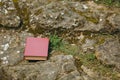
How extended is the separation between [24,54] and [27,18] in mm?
1018

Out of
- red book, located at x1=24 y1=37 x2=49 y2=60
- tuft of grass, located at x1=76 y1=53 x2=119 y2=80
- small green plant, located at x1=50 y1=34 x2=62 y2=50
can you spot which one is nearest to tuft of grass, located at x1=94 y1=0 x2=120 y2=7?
small green plant, located at x1=50 y1=34 x2=62 y2=50

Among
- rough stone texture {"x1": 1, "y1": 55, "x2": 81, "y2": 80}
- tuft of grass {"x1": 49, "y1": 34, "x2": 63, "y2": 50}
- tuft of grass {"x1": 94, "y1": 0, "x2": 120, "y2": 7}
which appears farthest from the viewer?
tuft of grass {"x1": 94, "y1": 0, "x2": 120, "y2": 7}

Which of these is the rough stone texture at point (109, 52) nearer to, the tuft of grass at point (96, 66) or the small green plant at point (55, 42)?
the tuft of grass at point (96, 66)

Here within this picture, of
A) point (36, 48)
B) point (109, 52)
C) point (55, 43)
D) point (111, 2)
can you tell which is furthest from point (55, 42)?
point (111, 2)

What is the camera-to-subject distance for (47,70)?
5.20 meters

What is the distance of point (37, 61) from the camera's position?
5.39 m

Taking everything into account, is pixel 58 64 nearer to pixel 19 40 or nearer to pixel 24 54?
pixel 24 54

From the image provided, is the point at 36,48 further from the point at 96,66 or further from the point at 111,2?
the point at 111,2

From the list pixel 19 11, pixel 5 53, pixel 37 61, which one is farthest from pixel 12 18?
pixel 37 61

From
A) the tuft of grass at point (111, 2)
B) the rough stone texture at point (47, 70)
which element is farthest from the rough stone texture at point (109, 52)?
the tuft of grass at point (111, 2)

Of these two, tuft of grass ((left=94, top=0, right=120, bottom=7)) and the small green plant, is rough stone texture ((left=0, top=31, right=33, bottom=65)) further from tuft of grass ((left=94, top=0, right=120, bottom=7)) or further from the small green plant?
tuft of grass ((left=94, top=0, right=120, bottom=7))

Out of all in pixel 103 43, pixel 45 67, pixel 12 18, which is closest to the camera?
pixel 45 67

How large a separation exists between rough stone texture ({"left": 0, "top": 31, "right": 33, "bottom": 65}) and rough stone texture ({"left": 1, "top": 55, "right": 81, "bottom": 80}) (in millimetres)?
193

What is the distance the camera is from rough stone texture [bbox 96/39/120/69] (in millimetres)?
5239
